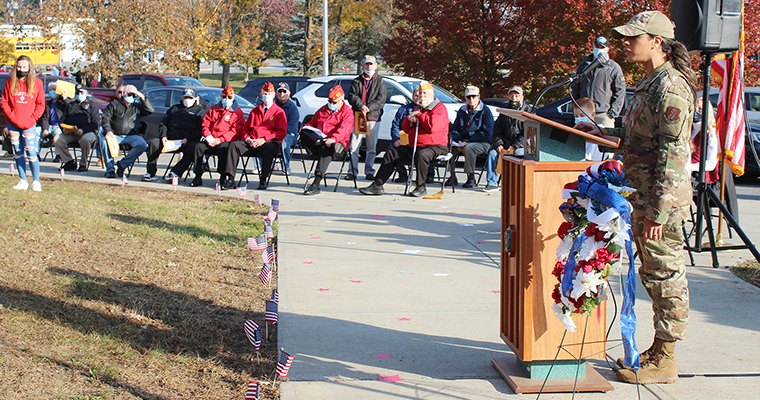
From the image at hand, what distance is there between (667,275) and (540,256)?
0.71 metres

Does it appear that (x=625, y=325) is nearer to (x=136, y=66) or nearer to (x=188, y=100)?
(x=188, y=100)

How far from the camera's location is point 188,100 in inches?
469

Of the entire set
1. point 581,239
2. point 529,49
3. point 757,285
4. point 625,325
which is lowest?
point 757,285

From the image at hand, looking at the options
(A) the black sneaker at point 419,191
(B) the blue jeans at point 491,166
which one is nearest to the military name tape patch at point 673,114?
(A) the black sneaker at point 419,191

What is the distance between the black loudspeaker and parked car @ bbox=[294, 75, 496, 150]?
23.1ft

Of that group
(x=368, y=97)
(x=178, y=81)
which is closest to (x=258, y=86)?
(x=178, y=81)

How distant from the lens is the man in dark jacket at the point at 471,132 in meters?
11.3

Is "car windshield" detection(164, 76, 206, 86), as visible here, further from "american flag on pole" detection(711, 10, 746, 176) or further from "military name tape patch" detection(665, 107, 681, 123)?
"military name tape patch" detection(665, 107, 681, 123)

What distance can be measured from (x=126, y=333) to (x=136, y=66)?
1035 inches

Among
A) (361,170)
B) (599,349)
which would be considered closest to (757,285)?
(599,349)

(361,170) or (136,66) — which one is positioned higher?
(136,66)

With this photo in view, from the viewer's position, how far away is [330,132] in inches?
443

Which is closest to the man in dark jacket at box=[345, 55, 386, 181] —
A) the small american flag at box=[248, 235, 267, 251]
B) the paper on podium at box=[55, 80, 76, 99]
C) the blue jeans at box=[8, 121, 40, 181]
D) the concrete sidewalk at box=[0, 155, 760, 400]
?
the concrete sidewalk at box=[0, 155, 760, 400]

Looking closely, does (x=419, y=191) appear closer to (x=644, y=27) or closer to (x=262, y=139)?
(x=262, y=139)
